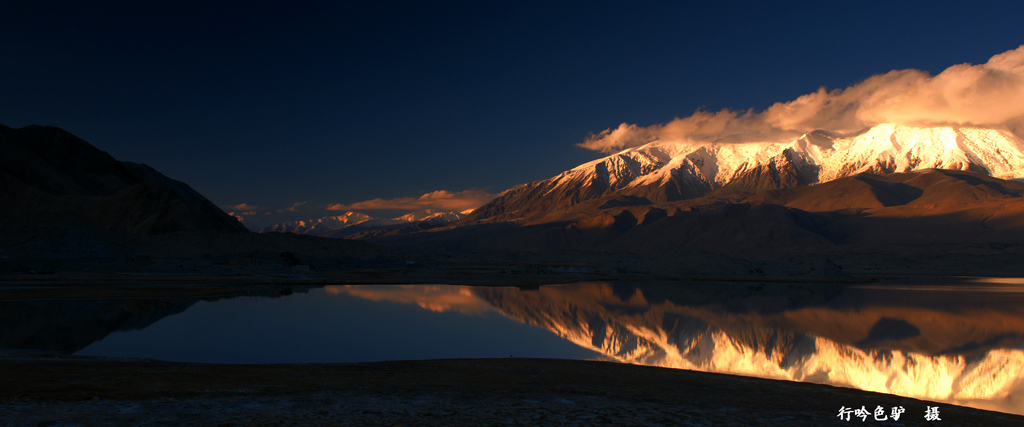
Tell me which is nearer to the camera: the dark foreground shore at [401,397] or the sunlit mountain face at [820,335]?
the dark foreground shore at [401,397]

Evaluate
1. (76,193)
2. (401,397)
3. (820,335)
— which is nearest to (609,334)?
(820,335)

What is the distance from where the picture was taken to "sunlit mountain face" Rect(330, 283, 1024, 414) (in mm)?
19328

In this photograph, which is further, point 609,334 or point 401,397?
point 609,334

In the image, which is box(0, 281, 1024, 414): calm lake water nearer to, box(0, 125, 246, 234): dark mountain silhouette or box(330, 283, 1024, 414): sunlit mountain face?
box(330, 283, 1024, 414): sunlit mountain face

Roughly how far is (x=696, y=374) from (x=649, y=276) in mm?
68599

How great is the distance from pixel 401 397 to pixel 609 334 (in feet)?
59.3

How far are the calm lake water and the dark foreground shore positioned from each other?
381 centimetres

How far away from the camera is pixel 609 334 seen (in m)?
29.4

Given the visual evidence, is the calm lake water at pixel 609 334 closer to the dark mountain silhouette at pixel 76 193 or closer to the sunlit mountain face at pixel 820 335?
the sunlit mountain face at pixel 820 335

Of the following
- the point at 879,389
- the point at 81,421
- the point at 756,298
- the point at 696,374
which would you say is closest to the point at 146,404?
the point at 81,421

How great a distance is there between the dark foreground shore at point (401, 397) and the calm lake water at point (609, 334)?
150 inches

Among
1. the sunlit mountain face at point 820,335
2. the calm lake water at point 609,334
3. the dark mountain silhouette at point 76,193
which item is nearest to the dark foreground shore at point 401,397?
the calm lake water at point 609,334

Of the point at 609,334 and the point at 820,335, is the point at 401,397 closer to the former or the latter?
the point at 609,334

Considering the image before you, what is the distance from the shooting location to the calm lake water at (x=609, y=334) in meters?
20.6
